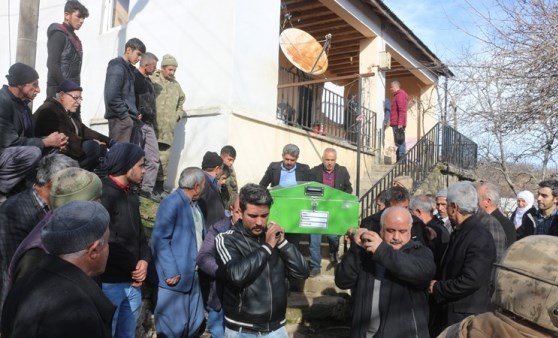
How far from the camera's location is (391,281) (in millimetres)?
2971

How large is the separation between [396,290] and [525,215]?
4.24 metres

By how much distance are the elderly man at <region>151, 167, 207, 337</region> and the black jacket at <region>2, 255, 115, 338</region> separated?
1.76 metres

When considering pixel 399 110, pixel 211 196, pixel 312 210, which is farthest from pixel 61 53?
pixel 399 110

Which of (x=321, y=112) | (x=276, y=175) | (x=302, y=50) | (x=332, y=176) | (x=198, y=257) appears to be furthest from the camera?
(x=321, y=112)

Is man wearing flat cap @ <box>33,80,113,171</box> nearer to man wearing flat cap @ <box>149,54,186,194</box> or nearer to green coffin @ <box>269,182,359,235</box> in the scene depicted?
man wearing flat cap @ <box>149,54,186,194</box>

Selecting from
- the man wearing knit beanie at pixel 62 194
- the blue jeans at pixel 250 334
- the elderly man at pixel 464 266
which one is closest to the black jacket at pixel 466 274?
the elderly man at pixel 464 266

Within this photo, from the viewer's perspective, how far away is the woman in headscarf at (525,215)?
6095 millimetres

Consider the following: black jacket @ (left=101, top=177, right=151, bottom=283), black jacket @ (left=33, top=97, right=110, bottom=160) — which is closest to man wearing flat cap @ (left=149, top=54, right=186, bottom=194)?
black jacket @ (left=33, top=97, right=110, bottom=160)

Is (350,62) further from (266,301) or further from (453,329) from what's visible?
(453,329)

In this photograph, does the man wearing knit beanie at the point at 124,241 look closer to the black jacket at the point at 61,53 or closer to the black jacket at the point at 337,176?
the black jacket at the point at 61,53

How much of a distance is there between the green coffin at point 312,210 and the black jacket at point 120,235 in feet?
4.01

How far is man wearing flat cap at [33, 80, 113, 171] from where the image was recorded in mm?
4531

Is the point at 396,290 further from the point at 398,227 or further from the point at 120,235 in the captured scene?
the point at 120,235

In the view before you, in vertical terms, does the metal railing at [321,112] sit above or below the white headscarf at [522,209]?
above
